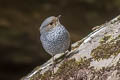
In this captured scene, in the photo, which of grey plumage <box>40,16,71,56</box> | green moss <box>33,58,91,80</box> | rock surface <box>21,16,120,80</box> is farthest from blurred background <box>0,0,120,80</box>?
green moss <box>33,58,91,80</box>

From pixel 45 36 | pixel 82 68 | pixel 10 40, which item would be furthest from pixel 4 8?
pixel 82 68

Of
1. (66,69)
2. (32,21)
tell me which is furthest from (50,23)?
(32,21)

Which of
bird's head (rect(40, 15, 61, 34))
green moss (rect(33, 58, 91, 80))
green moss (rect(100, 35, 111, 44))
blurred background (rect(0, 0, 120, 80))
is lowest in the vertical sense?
green moss (rect(33, 58, 91, 80))

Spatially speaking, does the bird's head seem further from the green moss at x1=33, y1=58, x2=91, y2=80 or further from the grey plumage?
the green moss at x1=33, y1=58, x2=91, y2=80

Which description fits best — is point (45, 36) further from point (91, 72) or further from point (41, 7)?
point (41, 7)

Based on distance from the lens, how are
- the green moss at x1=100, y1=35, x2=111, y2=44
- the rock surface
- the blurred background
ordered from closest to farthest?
the rock surface → the green moss at x1=100, y1=35, x2=111, y2=44 → the blurred background

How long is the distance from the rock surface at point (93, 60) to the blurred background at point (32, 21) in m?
4.73

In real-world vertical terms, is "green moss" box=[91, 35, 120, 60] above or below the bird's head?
below

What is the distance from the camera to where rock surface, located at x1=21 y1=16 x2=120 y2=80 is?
11.6 feet

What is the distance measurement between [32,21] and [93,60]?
547 centimetres

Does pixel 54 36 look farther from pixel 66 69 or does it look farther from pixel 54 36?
pixel 66 69

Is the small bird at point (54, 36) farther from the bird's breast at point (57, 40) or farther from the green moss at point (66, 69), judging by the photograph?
the green moss at point (66, 69)

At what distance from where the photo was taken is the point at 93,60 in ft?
12.4

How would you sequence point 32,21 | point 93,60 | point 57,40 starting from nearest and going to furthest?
point 93,60 → point 57,40 → point 32,21
